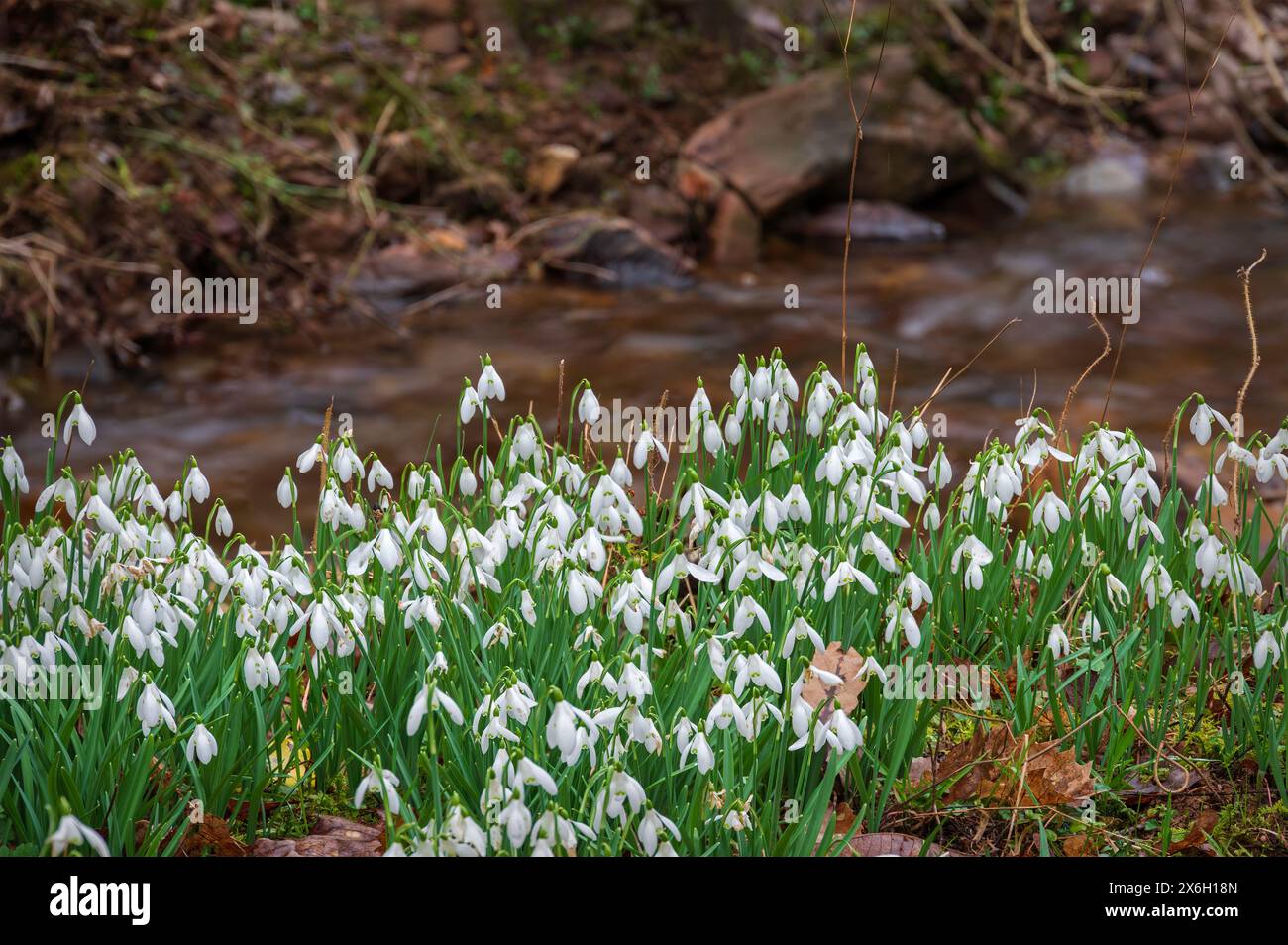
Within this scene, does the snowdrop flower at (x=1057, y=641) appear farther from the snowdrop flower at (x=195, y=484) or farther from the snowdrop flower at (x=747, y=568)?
the snowdrop flower at (x=195, y=484)

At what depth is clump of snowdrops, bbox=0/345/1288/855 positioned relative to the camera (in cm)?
261

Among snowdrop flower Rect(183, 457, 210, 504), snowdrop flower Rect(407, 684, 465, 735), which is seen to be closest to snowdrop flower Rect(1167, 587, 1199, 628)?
snowdrop flower Rect(407, 684, 465, 735)

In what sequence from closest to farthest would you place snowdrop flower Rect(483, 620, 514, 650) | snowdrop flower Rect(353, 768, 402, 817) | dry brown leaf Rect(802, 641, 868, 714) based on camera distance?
snowdrop flower Rect(353, 768, 402, 817) < snowdrop flower Rect(483, 620, 514, 650) < dry brown leaf Rect(802, 641, 868, 714)

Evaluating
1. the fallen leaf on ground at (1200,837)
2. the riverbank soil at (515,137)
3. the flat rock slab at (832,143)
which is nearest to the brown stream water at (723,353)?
the riverbank soil at (515,137)

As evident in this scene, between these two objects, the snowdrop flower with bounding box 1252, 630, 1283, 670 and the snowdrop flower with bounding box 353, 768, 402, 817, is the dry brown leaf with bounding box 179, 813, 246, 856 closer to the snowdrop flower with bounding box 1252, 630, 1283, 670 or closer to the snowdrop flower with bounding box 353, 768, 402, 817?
the snowdrop flower with bounding box 353, 768, 402, 817

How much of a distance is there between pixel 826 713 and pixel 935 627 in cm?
79

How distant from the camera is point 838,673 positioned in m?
3.02

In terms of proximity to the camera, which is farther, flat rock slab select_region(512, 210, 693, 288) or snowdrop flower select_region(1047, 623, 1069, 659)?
flat rock slab select_region(512, 210, 693, 288)

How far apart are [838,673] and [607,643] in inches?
19.8

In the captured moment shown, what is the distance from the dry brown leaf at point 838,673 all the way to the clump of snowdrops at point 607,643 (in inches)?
1.2

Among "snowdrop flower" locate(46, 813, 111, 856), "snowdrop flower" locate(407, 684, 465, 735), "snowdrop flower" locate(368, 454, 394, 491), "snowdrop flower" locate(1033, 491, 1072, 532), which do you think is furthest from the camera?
"snowdrop flower" locate(368, 454, 394, 491)

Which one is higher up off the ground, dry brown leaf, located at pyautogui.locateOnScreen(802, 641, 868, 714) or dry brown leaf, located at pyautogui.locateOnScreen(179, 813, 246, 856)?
dry brown leaf, located at pyautogui.locateOnScreen(802, 641, 868, 714)

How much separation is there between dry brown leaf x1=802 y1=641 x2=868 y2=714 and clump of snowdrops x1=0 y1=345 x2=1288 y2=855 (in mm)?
30

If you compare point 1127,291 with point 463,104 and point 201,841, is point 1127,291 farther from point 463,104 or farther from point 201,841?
point 201,841
